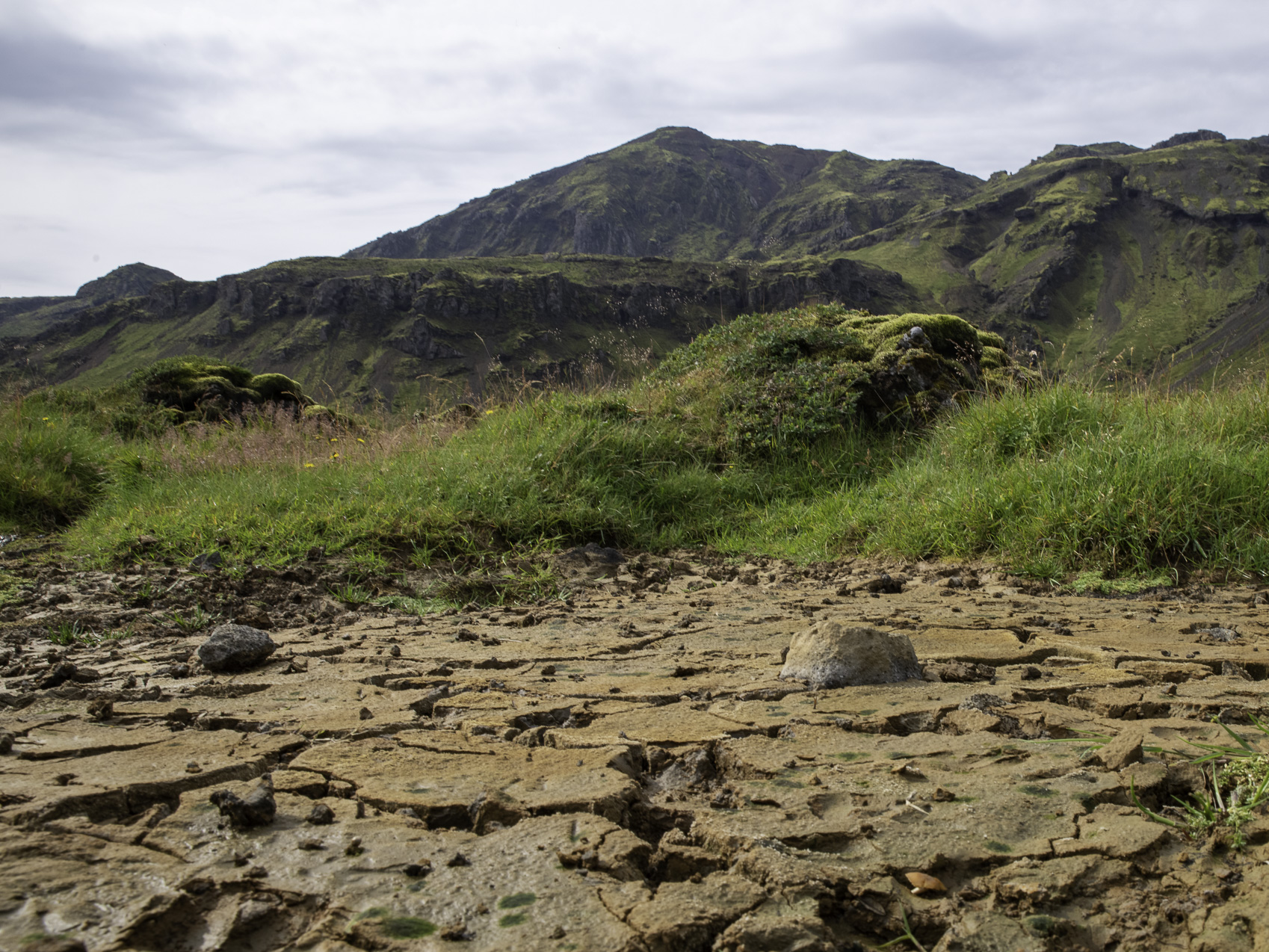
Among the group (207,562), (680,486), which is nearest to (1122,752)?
(207,562)

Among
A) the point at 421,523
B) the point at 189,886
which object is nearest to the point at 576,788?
the point at 189,886

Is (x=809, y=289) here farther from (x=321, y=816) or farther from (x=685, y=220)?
(x=685, y=220)

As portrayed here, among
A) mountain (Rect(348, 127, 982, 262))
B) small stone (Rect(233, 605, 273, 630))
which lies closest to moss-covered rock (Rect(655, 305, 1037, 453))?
small stone (Rect(233, 605, 273, 630))

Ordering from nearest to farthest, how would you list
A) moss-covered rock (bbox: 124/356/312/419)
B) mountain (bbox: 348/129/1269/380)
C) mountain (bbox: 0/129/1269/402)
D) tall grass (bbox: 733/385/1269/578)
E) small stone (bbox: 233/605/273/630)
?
1. small stone (bbox: 233/605/273/630)
2. tall grass (bbox: 733/385/1269/578)
3. moss-covered rock (bbox: 124/356/312/419)
4. mountain (bbox: 0/129/1269/402)
5. mountain (bbox: 348/129/1269/380)

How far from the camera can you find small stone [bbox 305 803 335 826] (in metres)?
1.53

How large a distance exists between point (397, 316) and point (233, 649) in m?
90.1

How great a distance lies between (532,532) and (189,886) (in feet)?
12.6

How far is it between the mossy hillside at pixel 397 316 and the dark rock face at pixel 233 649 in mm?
69935

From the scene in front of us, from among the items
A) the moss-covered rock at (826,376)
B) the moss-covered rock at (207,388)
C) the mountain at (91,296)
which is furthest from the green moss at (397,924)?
the mountain at (91,296)

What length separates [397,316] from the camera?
3420 inches

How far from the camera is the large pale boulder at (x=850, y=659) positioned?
2318mm

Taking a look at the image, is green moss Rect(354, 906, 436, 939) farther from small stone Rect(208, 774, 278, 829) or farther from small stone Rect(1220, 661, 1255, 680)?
A: small stone Rect(1220, 661, 1255, 680)

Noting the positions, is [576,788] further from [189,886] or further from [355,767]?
[189,886]

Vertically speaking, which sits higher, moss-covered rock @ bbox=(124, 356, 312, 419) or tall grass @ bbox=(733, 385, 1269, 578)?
moss-covered rock @ bbox=(124, 356, 312, 419)
